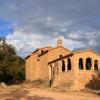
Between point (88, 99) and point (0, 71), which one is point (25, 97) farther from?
point (0, 71)

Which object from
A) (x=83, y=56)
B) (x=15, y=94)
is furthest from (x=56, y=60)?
(x=15, y=94)

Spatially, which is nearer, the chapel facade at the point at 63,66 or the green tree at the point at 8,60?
the chapel facade at the point at 63,66

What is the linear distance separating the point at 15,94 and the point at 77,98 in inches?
288

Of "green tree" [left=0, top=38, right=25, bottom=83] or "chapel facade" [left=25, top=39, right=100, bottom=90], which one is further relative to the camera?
"green tree" [left=0, top=38, right=25, bottom=83]

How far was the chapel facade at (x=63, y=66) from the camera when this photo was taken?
53.6m

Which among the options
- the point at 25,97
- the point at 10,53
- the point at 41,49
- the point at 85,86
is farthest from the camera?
the point at 41,49

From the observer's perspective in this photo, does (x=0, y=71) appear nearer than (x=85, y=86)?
No

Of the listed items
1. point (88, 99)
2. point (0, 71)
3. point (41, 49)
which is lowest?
point (88, 99)

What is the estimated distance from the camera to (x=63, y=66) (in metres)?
62.6

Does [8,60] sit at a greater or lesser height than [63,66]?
greater

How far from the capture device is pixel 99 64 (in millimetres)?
57844

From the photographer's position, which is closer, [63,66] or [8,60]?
[63,66]

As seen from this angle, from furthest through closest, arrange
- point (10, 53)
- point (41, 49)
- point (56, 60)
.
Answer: point (41, 49), point (10, 53), point (56, 60)

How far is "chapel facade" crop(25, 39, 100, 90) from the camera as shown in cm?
5362
